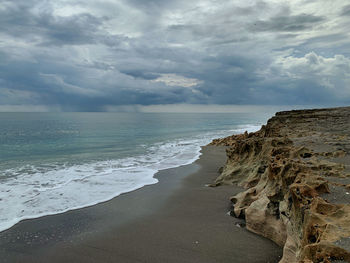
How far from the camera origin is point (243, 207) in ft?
21.7

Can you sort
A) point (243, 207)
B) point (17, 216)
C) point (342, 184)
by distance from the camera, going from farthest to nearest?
point (17, 216)
point (243, 207)
point (342, 184)

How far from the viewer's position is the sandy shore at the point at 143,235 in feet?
16.1

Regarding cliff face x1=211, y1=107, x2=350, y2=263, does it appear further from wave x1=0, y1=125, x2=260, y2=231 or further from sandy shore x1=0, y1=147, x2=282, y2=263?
wave x1=0, y1=125, x2=260, y2=231

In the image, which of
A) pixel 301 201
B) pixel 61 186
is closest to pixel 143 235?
pixel 301 201

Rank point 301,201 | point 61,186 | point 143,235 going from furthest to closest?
point 61,186
point 143,235
point 301,201

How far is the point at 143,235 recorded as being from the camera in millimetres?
5836

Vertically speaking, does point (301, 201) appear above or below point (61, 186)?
above

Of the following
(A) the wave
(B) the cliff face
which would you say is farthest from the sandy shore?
(A) the wave

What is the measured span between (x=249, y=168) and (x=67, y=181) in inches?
324

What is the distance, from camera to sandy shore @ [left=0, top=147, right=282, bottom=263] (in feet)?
16.1

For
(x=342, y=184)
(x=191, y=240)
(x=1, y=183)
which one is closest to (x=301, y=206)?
(x=342, y=184)

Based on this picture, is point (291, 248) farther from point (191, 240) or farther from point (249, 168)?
point (249, 168)

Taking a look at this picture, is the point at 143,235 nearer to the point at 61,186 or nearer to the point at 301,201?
the point at 301,201

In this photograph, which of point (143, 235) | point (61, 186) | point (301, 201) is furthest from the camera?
point (61, 186)
